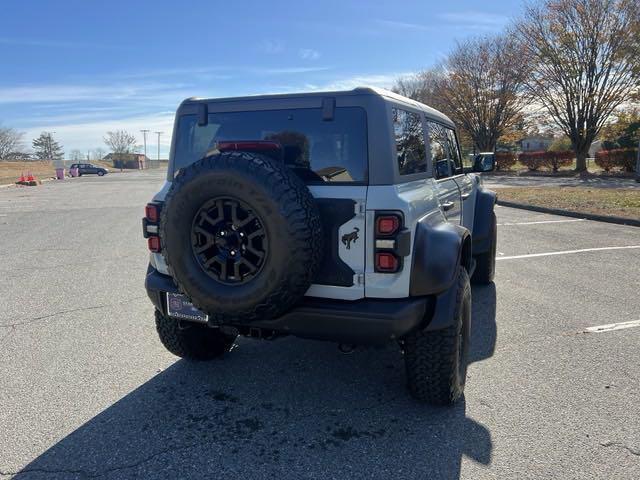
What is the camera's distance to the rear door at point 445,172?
3.49m

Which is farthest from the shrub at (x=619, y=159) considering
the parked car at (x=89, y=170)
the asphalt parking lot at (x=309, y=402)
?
the parked car at (x=89, y=170)

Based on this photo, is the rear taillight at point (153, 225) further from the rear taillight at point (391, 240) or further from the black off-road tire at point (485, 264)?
the black off-road tire at point (485, 264)

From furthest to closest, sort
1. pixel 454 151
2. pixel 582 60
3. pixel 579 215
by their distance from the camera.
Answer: pixel 582 60
pixel 579 215
pixel 454 151

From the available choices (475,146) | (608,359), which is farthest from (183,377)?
(475,146)

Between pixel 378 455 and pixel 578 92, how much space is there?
31882 mm

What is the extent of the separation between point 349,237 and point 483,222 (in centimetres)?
281

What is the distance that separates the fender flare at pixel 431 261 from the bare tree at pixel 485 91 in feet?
103

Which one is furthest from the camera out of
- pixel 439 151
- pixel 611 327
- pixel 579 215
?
pixel 579 215

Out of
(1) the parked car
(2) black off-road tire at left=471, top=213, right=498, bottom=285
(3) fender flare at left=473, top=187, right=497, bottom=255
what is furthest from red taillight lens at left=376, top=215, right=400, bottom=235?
(1) the parked car

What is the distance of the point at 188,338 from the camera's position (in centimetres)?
339

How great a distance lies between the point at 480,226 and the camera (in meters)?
4.89

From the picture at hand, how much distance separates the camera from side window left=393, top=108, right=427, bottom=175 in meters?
2.83

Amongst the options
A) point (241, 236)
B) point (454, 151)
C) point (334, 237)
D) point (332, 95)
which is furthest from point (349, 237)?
point (454, 151)

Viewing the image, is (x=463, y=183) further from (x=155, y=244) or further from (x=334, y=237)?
(x=155, y=244)
